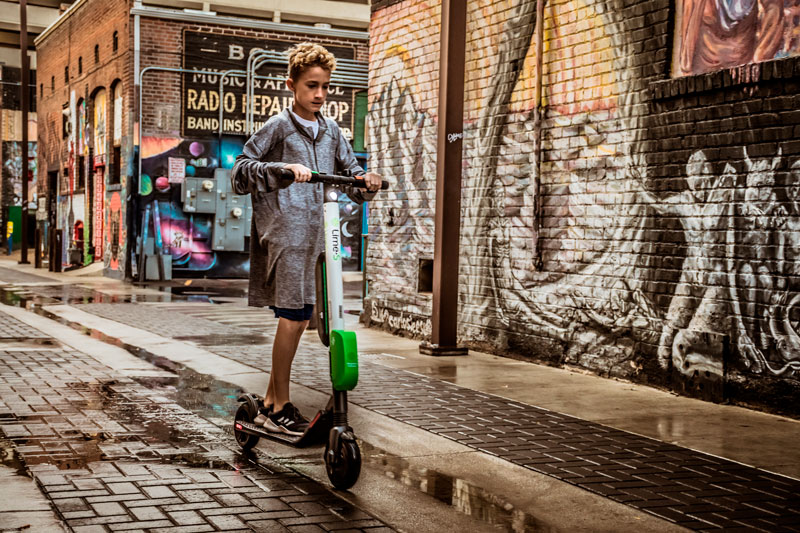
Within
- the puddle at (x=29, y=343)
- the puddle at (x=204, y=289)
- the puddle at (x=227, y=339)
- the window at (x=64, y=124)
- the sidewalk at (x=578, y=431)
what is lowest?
the puddle at (x=204, y=289)

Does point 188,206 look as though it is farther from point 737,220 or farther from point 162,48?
point 737,220

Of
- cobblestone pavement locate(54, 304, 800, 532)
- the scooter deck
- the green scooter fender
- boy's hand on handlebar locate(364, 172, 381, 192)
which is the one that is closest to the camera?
cobblestone pavement locate(54, 304, 800, 532)

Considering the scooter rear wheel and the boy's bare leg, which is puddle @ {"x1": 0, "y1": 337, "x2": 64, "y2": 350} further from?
the boy's bare leg

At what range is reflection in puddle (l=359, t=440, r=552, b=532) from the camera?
4148 millimetres

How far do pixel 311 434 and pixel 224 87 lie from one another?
64.1 feet

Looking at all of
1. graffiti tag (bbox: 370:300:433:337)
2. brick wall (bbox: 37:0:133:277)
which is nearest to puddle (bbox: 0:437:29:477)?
graffiti tag (bbox: 370:300:433:337)

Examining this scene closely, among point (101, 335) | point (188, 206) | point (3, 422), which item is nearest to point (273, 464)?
point (3, 422)

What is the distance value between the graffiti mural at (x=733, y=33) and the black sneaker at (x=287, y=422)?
4.09 m

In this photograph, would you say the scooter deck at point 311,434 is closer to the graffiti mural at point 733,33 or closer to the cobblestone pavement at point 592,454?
the cobblestone pavement at point 592,454

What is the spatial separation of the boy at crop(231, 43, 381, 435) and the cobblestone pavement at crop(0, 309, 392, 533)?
0.46 metres

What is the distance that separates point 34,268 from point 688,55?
24552 mm

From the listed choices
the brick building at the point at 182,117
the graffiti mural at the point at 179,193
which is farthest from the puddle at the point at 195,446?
the graffiti mural at the point at 179,193

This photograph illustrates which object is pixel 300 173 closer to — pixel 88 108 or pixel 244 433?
pixel 244 433

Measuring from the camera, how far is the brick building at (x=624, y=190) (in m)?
6.70
